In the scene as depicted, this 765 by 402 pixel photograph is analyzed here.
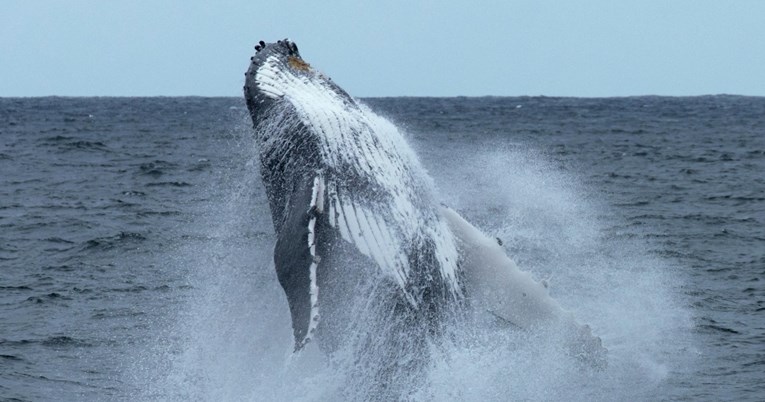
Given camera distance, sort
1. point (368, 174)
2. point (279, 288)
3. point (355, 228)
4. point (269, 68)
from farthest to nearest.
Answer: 1. point (279, 288)
2. point (269, 68)
3. point (368, 174)
4. point (355, 228)

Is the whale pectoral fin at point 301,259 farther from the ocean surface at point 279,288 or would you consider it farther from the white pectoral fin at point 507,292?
the white pectoral fin at point 507,292

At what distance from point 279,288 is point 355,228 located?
306 cm

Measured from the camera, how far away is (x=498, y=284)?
750 cm

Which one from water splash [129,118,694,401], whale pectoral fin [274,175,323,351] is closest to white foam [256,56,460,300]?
whale pectoral fin [274,175,323,351]

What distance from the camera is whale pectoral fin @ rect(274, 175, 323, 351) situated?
581cm

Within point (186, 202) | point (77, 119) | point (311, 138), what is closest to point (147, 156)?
point (186, 202)

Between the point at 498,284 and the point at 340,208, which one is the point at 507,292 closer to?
the point at 498,284

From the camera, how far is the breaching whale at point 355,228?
6.38 m

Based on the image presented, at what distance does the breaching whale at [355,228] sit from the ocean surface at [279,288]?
0.36 meters

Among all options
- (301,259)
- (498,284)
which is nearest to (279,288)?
(498,284)

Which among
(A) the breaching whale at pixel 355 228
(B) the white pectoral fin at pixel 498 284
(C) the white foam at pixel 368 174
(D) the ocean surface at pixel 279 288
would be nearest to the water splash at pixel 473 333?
(D) the ocean surface at pixel 279 288

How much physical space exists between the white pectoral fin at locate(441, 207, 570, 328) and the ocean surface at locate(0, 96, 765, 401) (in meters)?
0.27

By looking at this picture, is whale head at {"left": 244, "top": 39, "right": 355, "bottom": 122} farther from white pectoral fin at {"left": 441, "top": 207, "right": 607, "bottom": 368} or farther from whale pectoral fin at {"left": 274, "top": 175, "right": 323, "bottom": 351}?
white pectoral fin at {"left": 441, "top": 207, "right": 607, "bottom": 368}

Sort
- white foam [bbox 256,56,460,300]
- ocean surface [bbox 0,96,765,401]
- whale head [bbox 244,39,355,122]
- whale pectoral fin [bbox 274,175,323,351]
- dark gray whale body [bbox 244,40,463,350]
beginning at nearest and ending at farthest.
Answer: whale pectoral fin [bbox 274,175,323,351] < dark gray whale body [bbox 244,40,463,350] < white foam [bbox 256,56,460,300] < whale head [bbox 244,39,355,122] < ocean surface [bbox 0,96,765,401]
